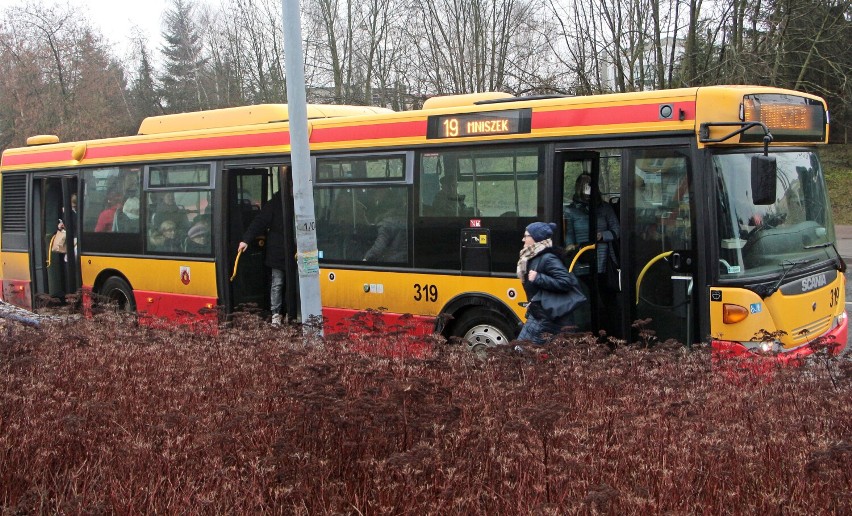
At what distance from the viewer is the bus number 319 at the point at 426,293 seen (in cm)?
901

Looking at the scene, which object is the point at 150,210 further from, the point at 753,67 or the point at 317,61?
the point at 317,61

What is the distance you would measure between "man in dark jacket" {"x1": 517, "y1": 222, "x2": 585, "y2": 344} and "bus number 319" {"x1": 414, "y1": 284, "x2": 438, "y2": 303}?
1276 mm

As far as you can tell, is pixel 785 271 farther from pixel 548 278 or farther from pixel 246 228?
pixel 246 228

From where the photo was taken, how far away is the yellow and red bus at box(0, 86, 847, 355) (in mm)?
7488

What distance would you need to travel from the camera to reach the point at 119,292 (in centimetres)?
1261

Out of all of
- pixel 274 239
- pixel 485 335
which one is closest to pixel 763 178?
pixel 485 335

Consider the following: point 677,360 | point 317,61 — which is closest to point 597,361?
point 677,360

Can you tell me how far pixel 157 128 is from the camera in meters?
12.4

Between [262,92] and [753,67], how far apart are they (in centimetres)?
2019

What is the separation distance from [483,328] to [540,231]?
144 centimetres

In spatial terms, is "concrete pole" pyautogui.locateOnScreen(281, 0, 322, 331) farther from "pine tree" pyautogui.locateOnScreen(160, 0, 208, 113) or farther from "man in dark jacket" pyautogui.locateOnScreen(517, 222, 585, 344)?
"pine tree" pyautogui.locateOnScreen(160, 0, 208, 113)

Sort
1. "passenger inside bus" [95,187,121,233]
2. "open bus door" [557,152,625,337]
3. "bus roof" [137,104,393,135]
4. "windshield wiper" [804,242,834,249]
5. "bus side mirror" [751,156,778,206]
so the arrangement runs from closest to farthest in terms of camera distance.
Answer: "bus side mirror" [751,156,778,206]
"windshield wiper" [804,242,834,249]
"open bus door" [557,152,625,337]
"bus roof" [137,104,393,135]
"passenger inside bus" [95,187,121,233]

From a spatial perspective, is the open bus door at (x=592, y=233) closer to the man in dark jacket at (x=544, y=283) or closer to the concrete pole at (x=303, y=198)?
the man in dark jacket at (x=544, y=283)

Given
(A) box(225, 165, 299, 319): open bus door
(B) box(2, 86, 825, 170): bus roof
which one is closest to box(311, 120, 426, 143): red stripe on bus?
(B) box(2, 86, 825, 170): bus roof
